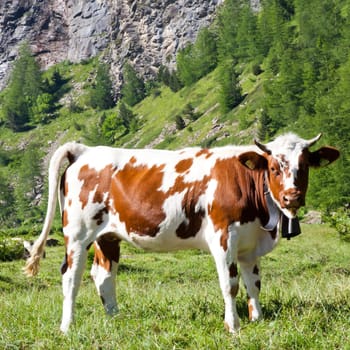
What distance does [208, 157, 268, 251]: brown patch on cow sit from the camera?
6.07m

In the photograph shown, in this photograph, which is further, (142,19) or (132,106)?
(142,19)

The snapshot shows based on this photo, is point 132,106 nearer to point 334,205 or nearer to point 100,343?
point 334,205

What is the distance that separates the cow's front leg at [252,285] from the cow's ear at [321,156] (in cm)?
139

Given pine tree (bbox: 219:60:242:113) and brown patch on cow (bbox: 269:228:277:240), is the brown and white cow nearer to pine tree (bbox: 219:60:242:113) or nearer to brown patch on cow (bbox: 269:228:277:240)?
brown patch on cow (bbox: 269:228:277:240)

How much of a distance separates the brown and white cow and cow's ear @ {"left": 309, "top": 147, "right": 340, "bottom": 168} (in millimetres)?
12

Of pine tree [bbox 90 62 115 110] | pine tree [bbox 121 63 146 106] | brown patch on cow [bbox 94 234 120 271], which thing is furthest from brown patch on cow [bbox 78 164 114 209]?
pine tree [bbox 90 62 115 110]

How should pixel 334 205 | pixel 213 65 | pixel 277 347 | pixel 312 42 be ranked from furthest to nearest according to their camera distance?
1. pixel 213 65
2. pixel 312 42
3. pixel 334 205
4. pixel 277 347

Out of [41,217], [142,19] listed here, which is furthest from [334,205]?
[142,19]

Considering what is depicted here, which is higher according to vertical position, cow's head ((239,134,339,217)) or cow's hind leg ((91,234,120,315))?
cow's head ((239,134,339,217))

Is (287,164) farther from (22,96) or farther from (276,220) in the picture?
(22,96)

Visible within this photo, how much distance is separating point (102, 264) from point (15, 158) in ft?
546

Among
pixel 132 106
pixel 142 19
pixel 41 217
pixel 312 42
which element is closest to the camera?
pixel 312 42

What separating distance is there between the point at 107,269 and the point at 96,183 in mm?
1204

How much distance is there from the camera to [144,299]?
302 inches
